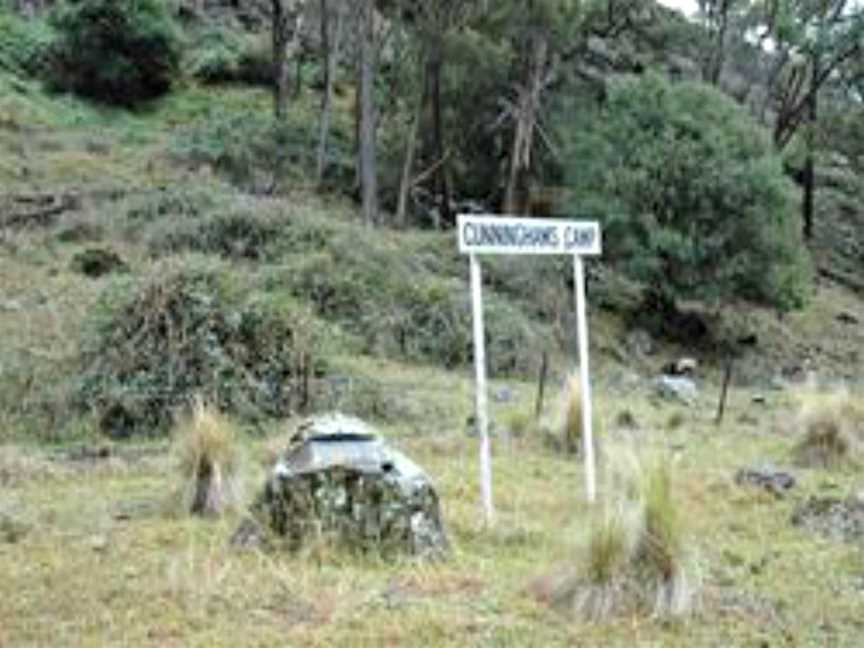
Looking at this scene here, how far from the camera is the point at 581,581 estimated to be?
21.6 ft

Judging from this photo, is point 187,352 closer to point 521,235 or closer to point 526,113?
point 521,235

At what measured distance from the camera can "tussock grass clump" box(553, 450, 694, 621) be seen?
6473 mm

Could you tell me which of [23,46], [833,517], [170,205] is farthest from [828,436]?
[23,46]

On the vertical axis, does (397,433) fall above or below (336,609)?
below

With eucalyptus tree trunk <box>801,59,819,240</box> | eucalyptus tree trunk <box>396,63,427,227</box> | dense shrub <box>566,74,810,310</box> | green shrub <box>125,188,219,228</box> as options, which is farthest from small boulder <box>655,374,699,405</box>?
eucalyptus tree trunk <box>801,59,819,240</box>

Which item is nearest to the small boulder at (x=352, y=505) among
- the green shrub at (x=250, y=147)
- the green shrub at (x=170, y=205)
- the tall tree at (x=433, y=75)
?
the green shrub at (x=170, y=205)

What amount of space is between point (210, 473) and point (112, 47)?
2344 cm

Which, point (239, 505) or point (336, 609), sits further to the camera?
point (239, 505)

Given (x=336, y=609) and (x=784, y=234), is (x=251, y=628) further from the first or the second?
(x=784, y=234)

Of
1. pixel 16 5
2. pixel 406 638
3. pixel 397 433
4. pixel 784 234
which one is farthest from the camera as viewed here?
pixel 16 5

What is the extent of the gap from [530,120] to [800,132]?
11.4 metres

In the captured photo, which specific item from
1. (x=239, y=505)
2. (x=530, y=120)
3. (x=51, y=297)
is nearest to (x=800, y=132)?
(x=530, y=120)

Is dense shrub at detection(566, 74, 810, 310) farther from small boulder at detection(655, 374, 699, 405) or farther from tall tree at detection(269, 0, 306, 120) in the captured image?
tall tree at detection(269, 0, 306, 120)

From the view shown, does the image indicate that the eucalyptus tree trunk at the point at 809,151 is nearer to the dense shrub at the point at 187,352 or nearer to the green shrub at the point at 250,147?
the green shrub at the point at 250,147
